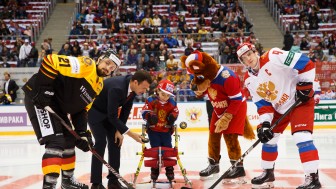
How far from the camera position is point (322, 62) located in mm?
12320

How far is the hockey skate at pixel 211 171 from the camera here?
239 inches

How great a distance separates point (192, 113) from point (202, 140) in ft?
5.47

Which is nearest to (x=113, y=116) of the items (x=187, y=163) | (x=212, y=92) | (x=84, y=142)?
(x=84, y=142)

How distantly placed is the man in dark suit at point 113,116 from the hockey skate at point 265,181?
3.94 ft

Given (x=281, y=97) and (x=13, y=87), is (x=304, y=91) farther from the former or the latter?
(x=13, y=87)

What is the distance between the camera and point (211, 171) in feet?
20.0

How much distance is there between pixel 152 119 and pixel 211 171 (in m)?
0.88

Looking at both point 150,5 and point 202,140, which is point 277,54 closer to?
point 202,140

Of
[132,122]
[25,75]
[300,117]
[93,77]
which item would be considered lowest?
[132,122]

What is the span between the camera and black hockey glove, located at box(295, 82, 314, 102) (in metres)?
5.06

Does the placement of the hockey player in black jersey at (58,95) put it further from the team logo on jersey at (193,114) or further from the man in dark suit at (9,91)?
the man in dark suit at (9,91)

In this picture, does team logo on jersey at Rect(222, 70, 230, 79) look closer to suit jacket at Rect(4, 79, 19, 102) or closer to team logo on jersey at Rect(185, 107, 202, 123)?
team logo on jersey at Rect(185, 107, 202, 123)

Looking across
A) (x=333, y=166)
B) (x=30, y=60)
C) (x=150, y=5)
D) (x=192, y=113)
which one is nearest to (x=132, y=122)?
(x=192, y=113)

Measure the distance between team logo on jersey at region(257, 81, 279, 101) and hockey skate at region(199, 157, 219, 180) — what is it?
107 centimetres
